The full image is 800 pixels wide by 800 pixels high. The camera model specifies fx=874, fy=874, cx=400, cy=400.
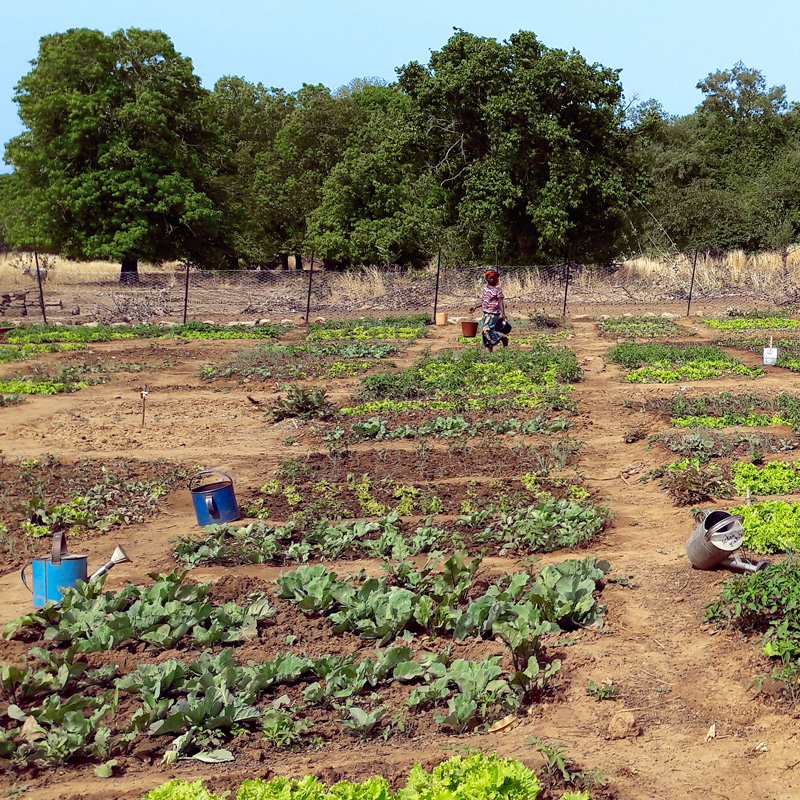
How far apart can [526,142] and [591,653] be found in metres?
28.0

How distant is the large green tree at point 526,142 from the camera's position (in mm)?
29953

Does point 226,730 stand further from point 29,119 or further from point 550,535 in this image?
point 29,119

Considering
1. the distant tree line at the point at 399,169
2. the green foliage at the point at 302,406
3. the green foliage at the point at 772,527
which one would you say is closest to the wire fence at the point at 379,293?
the distant tree line at the point at 399,169

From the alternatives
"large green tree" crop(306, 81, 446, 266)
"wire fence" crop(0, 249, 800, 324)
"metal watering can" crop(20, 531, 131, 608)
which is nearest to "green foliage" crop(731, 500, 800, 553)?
"metal watering can" crop(20, 531, 131, 608)

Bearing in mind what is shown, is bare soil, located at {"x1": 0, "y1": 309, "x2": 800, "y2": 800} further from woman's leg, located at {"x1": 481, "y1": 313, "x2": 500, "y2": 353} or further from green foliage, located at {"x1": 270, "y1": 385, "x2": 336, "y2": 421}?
woman's leg, located at {"x1": 481, "y1": 313, "x2": 500, "y2": 353}

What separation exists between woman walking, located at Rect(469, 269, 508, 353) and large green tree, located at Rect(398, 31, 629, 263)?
14253mm

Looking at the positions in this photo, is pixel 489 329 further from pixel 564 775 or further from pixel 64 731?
pixel 564 775

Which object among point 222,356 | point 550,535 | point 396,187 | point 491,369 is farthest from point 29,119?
point 550,535

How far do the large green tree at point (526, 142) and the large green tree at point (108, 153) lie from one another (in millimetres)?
9085

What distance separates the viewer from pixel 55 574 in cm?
562

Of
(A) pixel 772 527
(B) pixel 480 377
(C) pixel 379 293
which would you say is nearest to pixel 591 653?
(A) pixel 772 527

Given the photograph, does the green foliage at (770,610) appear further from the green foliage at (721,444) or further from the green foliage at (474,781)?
the green foliage at (721,444)

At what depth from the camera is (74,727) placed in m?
3.97

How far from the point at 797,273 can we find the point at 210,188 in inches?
886
